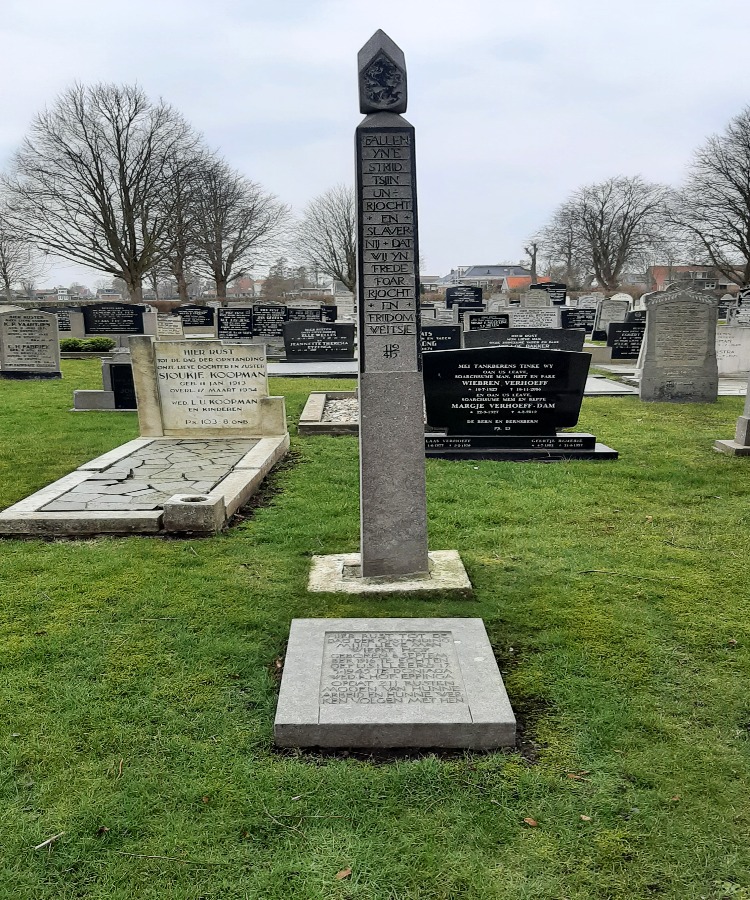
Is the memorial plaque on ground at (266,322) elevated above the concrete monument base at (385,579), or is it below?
above

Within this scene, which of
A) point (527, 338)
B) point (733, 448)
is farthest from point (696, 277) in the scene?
point (733, 448)

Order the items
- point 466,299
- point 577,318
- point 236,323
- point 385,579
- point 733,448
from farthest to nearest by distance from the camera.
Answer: point 466,299 → point 577,318 → point 236,323 → point 733,448 → point 385,579

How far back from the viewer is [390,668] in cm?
312

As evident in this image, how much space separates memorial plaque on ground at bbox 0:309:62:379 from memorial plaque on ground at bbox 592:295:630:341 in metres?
17.7

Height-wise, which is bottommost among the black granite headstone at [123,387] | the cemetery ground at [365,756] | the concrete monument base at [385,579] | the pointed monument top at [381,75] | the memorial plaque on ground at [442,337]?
the cemetery ground at [365,756]

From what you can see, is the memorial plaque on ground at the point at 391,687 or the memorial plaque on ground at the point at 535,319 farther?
the memorial plaque on ground at the point at 535,319

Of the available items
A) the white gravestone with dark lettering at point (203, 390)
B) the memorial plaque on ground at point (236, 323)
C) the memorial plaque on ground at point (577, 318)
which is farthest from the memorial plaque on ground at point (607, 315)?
the white gravestone with dark lettering at point (203, 390)

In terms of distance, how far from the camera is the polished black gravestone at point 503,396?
7957mm

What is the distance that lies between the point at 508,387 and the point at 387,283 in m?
4.37

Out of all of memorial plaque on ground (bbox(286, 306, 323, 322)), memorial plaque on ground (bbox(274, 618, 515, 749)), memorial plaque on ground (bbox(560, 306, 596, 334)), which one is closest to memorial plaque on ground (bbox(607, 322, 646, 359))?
memorial plaque on ground (bbox(560, 306, 596, 334))

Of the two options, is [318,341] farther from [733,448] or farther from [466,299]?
[466,299]

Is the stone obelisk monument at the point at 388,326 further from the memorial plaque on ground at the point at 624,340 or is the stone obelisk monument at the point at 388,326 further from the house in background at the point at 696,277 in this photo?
the house in background at the point at 696,277

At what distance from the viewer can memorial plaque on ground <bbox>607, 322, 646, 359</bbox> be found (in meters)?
18.3

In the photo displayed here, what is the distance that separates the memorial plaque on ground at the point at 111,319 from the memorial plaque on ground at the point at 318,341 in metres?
9.08
